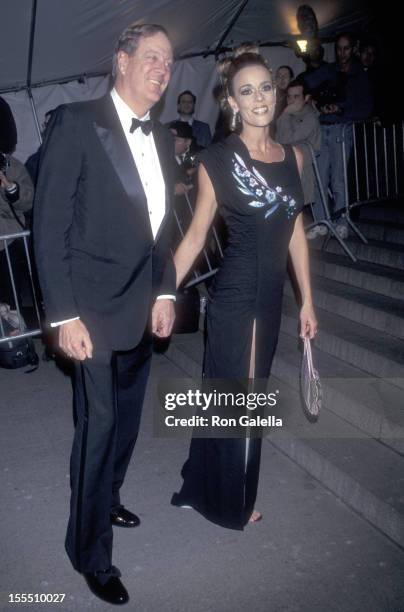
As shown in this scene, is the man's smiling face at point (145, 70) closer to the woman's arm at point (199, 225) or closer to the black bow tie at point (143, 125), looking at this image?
the black bow tie at point (143, 125)

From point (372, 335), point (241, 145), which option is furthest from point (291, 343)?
point (241, 145)

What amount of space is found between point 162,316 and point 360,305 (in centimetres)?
290

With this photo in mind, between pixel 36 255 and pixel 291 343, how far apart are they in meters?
3.49

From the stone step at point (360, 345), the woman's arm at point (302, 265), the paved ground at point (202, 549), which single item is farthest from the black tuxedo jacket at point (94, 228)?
the stone step at point (360, 345)

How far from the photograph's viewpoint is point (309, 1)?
10359 millimetres

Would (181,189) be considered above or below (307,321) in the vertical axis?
above

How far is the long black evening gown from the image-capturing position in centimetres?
315

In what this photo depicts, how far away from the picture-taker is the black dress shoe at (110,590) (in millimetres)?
2959

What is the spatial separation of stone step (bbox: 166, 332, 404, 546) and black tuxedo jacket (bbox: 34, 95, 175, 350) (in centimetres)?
174

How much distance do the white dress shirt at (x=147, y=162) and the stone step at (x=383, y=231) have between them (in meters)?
4.29

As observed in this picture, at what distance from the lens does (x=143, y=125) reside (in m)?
2.85

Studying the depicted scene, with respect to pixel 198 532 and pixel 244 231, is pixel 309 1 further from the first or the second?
pixel 198 532

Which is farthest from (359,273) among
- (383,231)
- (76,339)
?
(76,339)

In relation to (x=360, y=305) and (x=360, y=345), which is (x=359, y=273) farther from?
(x=360, y=345)
